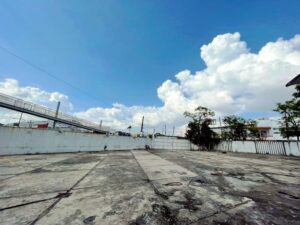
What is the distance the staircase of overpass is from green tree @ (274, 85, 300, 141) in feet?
70.5

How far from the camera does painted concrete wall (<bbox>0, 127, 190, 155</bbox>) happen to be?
9.60m

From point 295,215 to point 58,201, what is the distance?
12.3ft

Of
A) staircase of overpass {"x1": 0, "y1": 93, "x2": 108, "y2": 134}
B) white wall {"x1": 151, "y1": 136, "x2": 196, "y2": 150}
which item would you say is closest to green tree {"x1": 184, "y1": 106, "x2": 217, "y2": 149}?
white wall {"x1": 151, "y1": 136, "x2": 196, "y2": 150}

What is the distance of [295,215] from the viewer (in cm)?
227

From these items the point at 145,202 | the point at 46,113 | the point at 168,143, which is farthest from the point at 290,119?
the point at 46,113

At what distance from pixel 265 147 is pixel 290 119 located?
4.16 meters

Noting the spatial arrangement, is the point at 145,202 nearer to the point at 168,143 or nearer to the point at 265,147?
the point at 265,147

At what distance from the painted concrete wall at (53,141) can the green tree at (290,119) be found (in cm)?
1646

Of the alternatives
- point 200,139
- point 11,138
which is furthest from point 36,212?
point 200,139

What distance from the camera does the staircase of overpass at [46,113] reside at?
14.1 metres

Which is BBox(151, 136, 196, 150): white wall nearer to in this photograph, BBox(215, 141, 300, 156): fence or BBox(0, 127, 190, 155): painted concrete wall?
BBox(0, 127, 190, 155): painted concrete wall

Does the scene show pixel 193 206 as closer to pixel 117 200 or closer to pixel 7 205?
pixel 117 200

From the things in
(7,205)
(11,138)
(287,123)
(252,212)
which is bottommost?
(7,205)

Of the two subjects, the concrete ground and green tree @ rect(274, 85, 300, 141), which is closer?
the concrete ground
